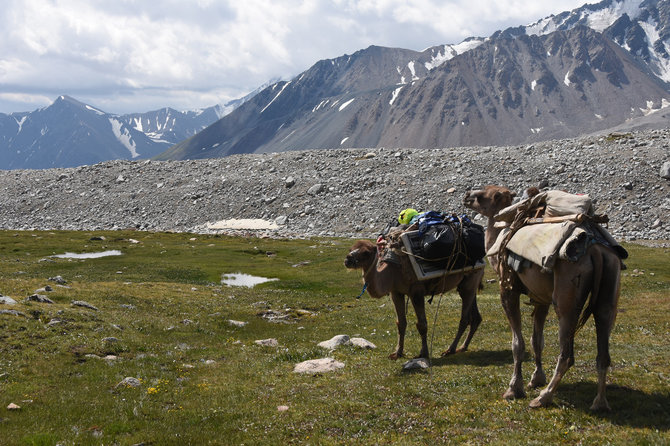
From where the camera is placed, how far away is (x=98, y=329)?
20.2 m

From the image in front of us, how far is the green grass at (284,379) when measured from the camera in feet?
31.6

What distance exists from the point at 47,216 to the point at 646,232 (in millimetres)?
111043

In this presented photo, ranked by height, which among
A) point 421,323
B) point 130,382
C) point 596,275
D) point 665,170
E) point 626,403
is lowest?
point 130,382

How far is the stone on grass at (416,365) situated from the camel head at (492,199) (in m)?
4.69

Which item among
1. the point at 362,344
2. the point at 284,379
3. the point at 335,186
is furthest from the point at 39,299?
the point at 335,186

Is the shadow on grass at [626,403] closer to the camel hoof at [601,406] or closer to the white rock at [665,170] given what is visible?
the camel hoof at [601,406]

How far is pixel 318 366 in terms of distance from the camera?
50.1 feet

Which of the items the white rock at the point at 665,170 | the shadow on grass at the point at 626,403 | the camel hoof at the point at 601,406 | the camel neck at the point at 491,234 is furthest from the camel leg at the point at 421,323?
the white rock at the point at 665,170

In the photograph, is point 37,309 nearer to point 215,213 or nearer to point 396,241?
point 396,241

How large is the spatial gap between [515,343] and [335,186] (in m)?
83.9

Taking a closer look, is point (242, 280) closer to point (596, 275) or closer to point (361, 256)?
point (361, 256)

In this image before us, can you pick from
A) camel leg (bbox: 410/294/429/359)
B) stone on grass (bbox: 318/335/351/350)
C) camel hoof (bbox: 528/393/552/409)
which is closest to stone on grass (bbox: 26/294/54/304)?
stone on grass (bbox: 318/335/351/350)

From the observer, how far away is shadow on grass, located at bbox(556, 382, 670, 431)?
8.69 meters

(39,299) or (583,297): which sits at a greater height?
(583,297)
